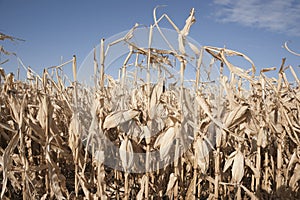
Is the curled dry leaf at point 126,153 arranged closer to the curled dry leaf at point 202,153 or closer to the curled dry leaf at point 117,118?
the curled dry leaf at point 117,118

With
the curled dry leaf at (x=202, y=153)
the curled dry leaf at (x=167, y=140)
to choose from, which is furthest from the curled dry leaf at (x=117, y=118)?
the curled dry leaf at (x=202, y=153)

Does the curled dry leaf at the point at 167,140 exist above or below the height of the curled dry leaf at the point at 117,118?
below

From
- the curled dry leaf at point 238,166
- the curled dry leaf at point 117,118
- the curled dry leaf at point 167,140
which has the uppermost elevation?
the curled dry leaf at point 117,118

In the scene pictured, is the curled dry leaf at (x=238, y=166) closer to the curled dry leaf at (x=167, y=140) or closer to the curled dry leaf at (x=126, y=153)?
the curled dry leaf at (x=167, y=140)

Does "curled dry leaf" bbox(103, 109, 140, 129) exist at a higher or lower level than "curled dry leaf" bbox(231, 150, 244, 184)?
higher

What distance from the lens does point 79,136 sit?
5.03 ft

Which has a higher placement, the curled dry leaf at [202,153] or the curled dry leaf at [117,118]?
the curled dry leaf at [117,118]

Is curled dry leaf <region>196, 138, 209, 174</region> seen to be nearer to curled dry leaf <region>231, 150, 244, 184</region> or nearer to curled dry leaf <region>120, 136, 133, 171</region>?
curled dry leaf <region>231, 150, 244, 184</region>

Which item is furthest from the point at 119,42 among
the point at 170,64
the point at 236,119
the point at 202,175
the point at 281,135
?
the point at 281,135

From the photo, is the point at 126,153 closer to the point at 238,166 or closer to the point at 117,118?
the point at 117,118

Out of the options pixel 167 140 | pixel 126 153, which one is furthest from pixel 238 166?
pixel 126 153

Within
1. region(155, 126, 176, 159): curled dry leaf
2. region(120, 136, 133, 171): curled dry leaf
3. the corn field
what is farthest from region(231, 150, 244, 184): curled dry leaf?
region(120, 136, 133, 171): curled dry leaf

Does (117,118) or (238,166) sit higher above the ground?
(117,118)

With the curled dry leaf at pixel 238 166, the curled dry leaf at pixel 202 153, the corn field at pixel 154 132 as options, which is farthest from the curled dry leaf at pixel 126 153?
the curled dry leaf at pixel 238 166
